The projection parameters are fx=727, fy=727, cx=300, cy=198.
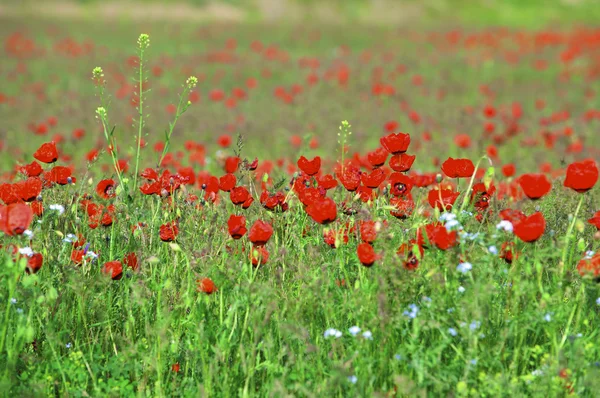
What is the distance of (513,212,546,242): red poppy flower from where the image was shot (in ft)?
7.89

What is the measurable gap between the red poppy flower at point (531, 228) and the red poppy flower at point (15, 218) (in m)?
1.61

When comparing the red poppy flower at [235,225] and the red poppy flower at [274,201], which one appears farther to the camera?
the red poppy flower at [274,201]

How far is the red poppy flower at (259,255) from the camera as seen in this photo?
2.69 metres

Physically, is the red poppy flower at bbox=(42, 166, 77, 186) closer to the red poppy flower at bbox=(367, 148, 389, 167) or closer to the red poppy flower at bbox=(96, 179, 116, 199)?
the red poppy flower at bbox=(96, 179, 116, 199)

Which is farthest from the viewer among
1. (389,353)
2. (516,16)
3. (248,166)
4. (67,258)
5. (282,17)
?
(516,16)

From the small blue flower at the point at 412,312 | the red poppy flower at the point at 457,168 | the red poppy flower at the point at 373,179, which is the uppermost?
the red poppy flower at the point at 457,168

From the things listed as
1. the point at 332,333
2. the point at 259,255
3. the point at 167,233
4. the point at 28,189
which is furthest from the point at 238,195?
the point at 332,333

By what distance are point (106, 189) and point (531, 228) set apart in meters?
1.99

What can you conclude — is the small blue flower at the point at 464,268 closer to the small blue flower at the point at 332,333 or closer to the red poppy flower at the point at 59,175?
the small blue flower at the point at 332,333

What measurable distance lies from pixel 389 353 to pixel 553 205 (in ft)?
5.10

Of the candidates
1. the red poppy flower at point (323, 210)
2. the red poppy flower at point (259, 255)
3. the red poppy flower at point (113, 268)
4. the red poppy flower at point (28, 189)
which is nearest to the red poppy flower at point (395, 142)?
the red poppy flower at point (323, 210)

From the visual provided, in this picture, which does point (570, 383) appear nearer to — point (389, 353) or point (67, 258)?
point (389, 353)

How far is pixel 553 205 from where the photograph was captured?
3.59 meters

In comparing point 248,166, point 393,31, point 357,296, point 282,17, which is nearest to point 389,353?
point 357,296
